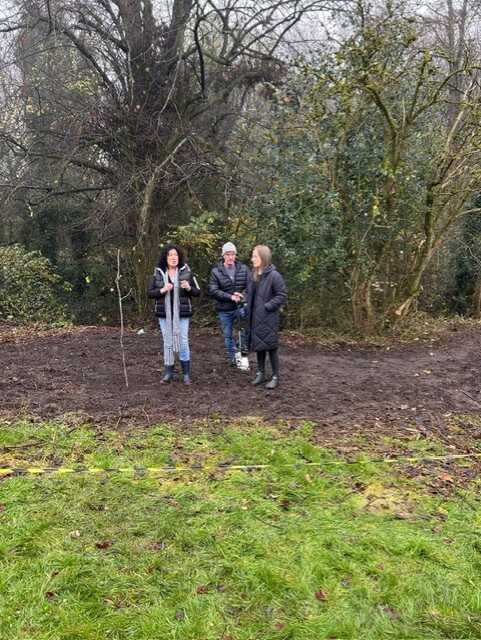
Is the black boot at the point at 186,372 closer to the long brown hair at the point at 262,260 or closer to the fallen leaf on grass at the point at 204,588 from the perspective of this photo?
the long brown hair at the point at 262,260

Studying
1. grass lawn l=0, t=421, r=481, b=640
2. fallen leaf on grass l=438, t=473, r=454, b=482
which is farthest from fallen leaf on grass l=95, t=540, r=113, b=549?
fallen leaf on grass l=438, t=473, r=454, b=482

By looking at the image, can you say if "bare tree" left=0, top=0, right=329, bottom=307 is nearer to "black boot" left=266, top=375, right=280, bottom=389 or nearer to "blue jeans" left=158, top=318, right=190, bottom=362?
"blue jeans" left=158, top=318, right=190, bottom=362

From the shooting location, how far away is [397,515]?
11.5 ft

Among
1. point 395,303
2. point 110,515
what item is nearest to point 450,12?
point 395,303

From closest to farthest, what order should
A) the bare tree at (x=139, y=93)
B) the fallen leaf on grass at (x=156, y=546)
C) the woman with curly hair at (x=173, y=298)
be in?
the fallen leaf on grass at (x=156, y=546) < the woman with curly hair at (x=173, y=298) < the bare tree at (x=139, y=93)

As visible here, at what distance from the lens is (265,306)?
592 cm

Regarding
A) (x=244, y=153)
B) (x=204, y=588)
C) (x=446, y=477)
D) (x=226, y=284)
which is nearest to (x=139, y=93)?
(x=244, y=153)

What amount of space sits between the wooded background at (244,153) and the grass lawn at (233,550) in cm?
487

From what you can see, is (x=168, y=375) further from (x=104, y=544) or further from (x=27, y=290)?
(x=27, y=290)

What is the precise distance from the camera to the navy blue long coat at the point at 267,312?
234 inches

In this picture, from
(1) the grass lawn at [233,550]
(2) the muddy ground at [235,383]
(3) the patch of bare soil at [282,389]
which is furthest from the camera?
(2) the muddy ground at [235,383]

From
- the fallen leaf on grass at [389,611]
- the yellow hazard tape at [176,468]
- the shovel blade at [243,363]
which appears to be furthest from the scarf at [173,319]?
the fallen leaf on grass at [389,611]

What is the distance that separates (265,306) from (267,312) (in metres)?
0.07

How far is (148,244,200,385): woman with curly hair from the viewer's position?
19.8 ft
